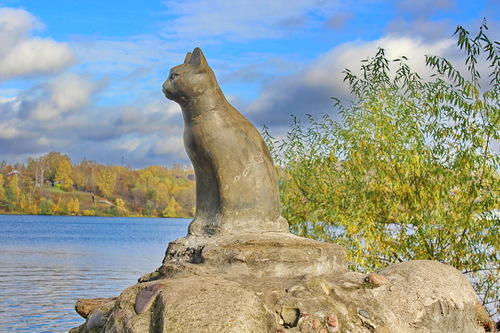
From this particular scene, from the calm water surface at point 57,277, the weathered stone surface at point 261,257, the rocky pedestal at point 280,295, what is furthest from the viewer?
the calm water surface at point 57,277

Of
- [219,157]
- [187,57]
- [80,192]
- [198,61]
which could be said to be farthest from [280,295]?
[80,192]

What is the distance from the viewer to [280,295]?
19.7 feet

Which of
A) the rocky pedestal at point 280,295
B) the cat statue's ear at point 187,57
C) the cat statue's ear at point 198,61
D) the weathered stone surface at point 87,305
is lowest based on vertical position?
the weathered stone surface at point 87,305

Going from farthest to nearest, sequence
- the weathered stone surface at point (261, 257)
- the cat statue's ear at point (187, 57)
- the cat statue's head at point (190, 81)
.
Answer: the cat statue's ear at point (187, 57) < the cat statue's head at point (190, 81) < the weathered stone surface at point (261, 257)

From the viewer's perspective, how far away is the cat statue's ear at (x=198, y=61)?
23.7 ft

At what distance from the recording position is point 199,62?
723 cm

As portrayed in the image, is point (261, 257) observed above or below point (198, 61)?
below

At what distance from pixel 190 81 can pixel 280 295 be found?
8.47 feet

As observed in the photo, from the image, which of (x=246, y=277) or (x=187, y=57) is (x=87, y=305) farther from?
(x=187, y=57)

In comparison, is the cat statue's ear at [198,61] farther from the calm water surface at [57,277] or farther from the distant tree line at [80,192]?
the distant tree line at [80,192]

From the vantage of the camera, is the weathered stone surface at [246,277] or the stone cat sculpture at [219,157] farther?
the stone cat sculpture at [219,157]

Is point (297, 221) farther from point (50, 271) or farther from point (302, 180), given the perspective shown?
A: point (50, 271)

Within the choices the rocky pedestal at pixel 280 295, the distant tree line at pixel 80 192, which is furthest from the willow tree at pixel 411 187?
the distant tree line at pixel 80 192

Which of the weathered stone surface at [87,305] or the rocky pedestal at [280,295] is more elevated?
the rocky pedestal at [280,295]
